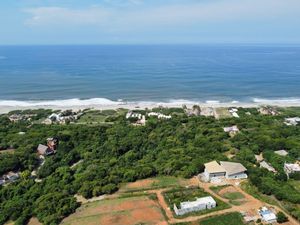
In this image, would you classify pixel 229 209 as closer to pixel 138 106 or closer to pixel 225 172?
pixel 225 172

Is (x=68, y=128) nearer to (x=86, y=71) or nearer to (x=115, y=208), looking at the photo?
(x=115, y=208)

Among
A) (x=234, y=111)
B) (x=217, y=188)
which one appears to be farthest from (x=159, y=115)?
(x=217, y=188)

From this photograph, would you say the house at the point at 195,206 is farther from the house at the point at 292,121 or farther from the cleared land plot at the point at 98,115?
the cleared land plot at the point at 98,115

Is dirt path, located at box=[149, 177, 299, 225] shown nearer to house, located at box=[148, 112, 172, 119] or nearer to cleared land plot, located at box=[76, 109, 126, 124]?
house, located at box=[148, 112, 172, 119]

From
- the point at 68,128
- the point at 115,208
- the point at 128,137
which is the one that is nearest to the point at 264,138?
the point at 128,137

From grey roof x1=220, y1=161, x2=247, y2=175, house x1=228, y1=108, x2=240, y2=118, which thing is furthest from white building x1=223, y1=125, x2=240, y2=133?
grey roof x1=220, y1=161, x2=247, y2=175

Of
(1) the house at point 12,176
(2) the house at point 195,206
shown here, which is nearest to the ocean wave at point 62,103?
(1) the house at point 12,176
